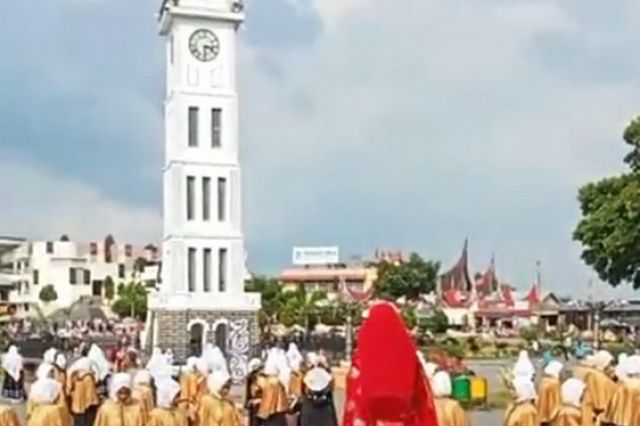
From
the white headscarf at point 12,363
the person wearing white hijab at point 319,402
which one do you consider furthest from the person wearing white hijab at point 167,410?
the white headscarf at point 12,363

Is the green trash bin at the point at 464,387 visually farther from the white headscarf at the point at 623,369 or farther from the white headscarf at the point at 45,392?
the white headscarf at the point at 45,392

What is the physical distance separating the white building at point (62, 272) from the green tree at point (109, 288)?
178 millimetres

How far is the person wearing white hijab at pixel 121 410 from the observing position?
11.0 meters

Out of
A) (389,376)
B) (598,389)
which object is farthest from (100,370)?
(389,376)

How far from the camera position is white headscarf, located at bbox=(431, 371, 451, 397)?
9.59 metres

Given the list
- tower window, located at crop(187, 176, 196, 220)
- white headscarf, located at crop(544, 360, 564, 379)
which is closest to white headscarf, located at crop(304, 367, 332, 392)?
white headscarf, located at crop(544, 360, 564, 379)

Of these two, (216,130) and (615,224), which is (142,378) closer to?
(615,224)

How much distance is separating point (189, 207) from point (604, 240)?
18570 mm

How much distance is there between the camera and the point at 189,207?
53.0 metres

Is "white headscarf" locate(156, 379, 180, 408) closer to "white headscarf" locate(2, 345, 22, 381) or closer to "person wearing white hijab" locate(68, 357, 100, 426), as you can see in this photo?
"person wearing white hijab" locate(68, 357, 100, 426)

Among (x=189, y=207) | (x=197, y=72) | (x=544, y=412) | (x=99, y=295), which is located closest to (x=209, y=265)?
(x=189, y=207)

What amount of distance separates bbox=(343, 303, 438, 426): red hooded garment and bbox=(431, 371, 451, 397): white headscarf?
4571 mm

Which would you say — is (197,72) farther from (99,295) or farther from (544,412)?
(99,295)

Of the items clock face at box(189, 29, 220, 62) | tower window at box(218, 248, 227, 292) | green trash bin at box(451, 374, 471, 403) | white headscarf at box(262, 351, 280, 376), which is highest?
clock face at box(189, 29, 220, 62)
